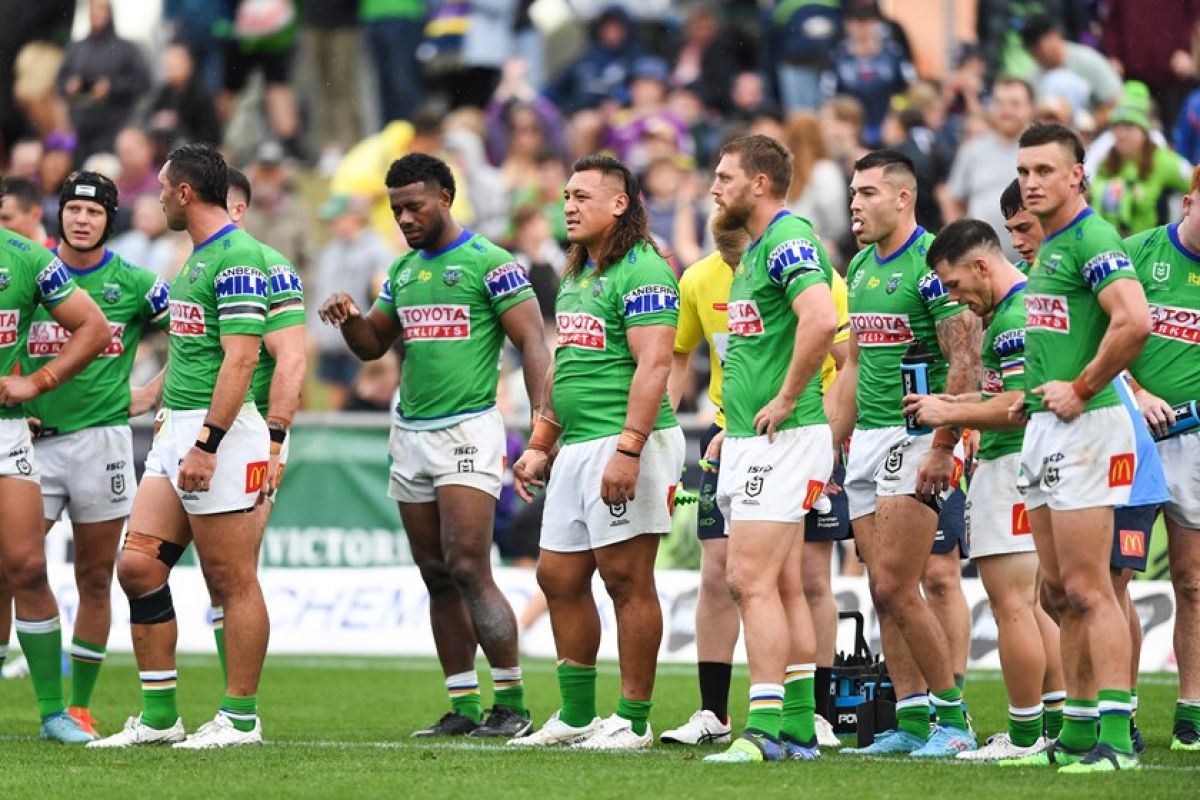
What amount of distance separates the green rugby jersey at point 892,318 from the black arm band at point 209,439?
123 inches

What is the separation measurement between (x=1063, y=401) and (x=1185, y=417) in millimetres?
2080

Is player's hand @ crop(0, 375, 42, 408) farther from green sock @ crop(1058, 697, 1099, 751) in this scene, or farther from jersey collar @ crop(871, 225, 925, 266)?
green sock @ crop(1058, 697, 1099, 751)

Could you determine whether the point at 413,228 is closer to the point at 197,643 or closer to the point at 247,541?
the point at 247,541

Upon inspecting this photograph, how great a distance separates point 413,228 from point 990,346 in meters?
3.12

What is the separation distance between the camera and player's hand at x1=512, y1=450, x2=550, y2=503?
10.4 m

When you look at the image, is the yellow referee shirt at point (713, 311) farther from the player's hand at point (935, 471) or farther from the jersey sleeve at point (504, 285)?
the player's hand at point (935, 471)

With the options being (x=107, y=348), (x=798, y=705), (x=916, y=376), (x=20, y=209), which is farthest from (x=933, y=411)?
(x=20, y=209)

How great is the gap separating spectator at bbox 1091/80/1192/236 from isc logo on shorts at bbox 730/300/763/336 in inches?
299

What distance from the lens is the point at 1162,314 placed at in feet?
35.3

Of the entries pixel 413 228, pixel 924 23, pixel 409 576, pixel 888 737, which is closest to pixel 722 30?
pixel 924 23

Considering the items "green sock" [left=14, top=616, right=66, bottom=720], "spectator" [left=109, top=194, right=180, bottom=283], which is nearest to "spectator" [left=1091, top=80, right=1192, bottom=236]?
"green sock" [left=14, top=616, right=66, bottom=720]

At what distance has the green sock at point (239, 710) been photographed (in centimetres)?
1029

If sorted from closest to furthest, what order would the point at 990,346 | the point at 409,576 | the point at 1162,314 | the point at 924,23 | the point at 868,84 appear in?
the point at 990,346, the point at 1162,314, the point at 409,576, the point at 868,84, the point at 924,23

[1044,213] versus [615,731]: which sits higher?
[1044,213]
